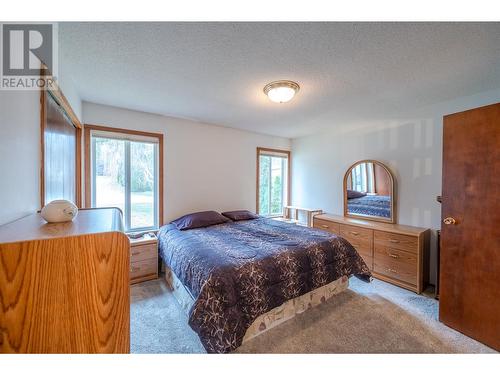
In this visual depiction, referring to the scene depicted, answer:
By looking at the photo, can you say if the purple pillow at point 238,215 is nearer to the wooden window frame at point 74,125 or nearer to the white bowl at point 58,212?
the wooden window frame at point 74,125

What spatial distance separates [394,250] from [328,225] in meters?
1.00

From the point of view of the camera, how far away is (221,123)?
3.48 meters

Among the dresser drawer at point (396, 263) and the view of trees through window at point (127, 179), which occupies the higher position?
the view of trees through window at point (127, 179)

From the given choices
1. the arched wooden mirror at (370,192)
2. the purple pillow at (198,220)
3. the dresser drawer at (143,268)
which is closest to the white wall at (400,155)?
the arched wooden mirror at (370,192)

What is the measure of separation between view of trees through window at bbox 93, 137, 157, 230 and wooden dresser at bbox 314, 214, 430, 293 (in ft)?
10.2

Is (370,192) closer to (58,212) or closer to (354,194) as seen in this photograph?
(354,194)

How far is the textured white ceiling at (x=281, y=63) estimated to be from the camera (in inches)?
51.4

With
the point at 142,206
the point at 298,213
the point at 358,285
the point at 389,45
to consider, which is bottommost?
the point at 358,285

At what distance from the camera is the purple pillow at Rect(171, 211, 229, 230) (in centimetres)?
284

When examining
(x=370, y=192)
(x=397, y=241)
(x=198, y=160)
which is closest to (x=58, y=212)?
(x=198, y=160)

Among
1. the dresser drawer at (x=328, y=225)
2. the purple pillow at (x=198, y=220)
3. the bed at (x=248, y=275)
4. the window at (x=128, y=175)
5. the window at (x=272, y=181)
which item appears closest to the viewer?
the bed at (x=248, y=275)

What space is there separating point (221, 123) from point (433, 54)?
2.70 meters
